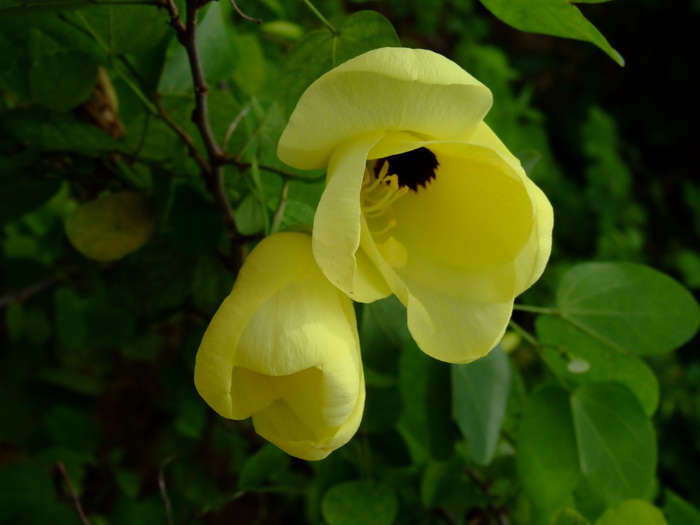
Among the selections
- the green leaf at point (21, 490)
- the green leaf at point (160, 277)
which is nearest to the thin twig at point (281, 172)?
the green leaf at point (160, 277)

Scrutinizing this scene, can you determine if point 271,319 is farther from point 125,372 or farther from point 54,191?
point 125,372

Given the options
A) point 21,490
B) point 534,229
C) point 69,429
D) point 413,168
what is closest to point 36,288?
point 69,429

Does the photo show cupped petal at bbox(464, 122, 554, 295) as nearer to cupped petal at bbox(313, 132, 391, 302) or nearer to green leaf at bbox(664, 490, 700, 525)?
cupped petal at bbox(313, 132, 391, 302)

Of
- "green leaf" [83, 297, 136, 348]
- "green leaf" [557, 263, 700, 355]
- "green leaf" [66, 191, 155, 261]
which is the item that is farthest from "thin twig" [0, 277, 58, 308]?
"green leaf" [557, 263, 700, 355]

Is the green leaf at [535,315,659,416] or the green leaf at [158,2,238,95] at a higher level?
the green leaf at [158,2,238,95]

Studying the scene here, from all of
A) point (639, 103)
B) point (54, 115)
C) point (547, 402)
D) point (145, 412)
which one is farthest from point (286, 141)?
point (639, 103)

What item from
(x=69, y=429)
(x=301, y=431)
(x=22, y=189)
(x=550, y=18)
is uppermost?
(x=550, y=18)

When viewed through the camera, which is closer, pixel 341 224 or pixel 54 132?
pixel 341 224

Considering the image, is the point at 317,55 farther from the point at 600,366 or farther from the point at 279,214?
the point at 600,366
